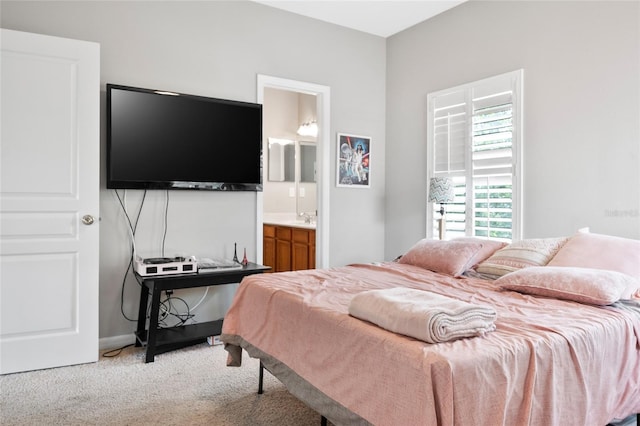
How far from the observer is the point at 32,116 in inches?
112

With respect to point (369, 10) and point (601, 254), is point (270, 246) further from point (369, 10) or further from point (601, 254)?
point (601, 254)

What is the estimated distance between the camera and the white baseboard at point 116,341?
10.8 ft

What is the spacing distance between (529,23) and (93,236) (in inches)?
142

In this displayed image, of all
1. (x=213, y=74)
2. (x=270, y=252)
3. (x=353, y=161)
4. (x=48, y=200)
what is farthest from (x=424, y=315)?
(x=270, y=252)

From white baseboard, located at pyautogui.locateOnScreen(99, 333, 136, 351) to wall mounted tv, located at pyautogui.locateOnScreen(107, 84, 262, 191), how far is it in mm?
1147

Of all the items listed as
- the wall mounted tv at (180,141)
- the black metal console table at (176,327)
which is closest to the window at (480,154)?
the wall mounted tv at (180,141)

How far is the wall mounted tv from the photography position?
3236 mm

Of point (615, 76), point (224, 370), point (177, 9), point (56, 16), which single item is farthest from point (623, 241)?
point (56, 16)

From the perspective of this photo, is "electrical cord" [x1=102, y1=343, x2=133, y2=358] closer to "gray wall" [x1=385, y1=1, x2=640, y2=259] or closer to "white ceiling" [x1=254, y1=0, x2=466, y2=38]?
"gray wall" [x1=385, y1=1, x2=640, y2=259]

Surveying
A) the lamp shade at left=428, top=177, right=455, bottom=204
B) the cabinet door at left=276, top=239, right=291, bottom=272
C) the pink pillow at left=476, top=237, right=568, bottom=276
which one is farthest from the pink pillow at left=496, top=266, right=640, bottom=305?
the cabinet door at left=276, top=239, right=291, bottom=272

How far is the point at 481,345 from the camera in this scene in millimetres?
1369

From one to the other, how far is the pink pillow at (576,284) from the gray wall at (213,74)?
2335 millimetres

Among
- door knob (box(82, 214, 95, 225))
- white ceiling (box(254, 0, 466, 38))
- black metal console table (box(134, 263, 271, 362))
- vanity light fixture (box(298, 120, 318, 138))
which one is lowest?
black metal console table (box(134, 263, 271, 362))

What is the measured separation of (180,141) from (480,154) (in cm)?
249
